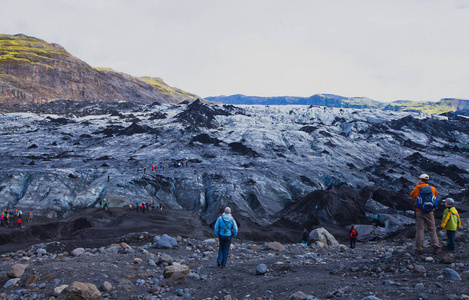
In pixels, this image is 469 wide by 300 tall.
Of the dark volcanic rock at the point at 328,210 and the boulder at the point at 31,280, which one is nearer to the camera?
the boulder at the point at 31,280

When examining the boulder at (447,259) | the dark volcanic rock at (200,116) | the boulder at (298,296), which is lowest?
the boulder at (298,296)

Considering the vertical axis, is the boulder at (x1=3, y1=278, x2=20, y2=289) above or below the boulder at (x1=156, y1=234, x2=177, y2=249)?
above

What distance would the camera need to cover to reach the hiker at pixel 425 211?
8211mm

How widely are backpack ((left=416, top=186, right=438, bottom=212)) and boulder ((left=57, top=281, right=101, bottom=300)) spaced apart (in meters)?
8.10

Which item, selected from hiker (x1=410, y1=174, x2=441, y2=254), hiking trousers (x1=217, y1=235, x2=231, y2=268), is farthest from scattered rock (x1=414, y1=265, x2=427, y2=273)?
hiking trousers (x1=217, y1=235, x2=231, y2=268)

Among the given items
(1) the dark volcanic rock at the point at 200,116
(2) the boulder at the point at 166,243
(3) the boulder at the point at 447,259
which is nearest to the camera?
(3) the boulder at the point at 447,259

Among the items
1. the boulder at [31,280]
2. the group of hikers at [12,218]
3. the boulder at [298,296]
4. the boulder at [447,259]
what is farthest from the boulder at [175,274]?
the group of hikers at [12,218]

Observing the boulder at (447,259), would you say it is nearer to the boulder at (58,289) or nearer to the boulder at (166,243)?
the boulder at (58,289)

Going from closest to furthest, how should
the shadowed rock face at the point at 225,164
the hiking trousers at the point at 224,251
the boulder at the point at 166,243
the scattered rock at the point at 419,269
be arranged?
the scattered rock at the point at 419,269 < the hiking trousers at the point at 224,251 < the boulder at the point at 166,243 < the shadowed rock face at the point at 225,164

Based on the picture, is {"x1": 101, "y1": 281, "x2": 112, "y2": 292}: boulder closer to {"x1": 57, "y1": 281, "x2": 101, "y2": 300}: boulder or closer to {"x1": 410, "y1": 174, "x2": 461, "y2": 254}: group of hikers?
{"x1": 57, "y1": 281, "x2": 101, "y2": 300}: boulder

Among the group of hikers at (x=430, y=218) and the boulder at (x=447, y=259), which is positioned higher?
the group of hikers at (x=430, y=218)

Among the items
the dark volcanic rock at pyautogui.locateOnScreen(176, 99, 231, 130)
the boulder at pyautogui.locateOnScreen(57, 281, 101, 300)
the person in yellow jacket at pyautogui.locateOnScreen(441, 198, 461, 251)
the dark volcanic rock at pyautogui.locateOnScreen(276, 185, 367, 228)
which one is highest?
the dark volcanic rock at pyautogui.locateOnScreen(176, 99, 231, 130)

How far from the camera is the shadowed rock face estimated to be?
3850cm

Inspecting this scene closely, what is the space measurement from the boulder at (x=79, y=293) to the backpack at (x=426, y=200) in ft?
Result: 26.6
